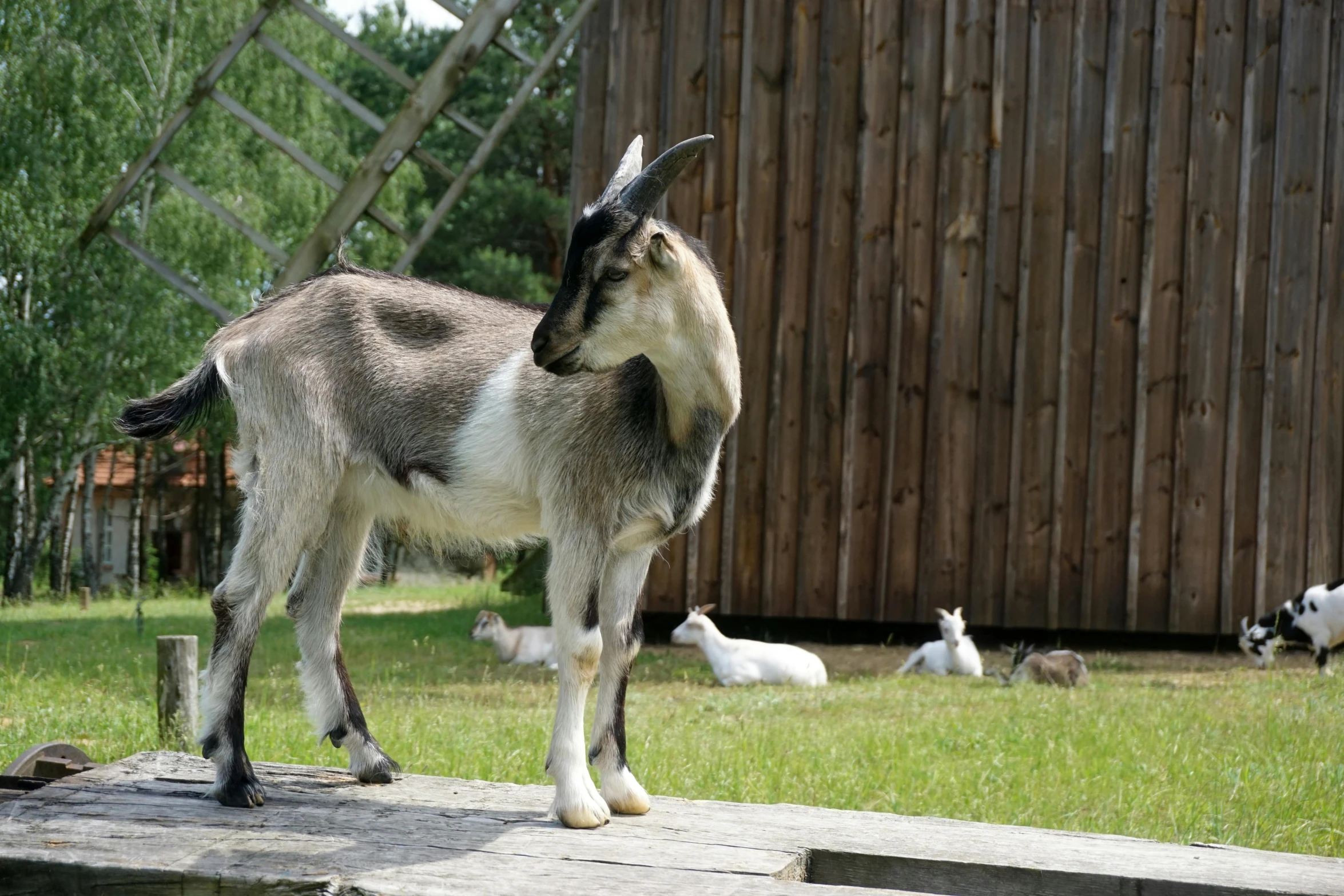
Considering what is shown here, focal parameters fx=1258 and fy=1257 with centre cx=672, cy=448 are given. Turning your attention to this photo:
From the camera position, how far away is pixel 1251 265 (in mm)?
9922

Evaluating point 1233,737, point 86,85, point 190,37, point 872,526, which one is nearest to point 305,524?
point 1233,737

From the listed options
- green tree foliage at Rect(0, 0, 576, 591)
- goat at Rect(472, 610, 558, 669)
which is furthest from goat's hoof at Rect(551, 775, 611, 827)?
green tree foliage at Rect(0, 0, 576, 591)

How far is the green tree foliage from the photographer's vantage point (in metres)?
16.6

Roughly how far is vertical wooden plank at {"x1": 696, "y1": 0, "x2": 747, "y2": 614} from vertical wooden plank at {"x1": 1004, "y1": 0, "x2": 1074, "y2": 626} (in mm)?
2237

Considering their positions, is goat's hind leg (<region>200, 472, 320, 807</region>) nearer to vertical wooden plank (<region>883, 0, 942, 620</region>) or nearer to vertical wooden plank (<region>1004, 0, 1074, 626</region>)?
vertical wooden plank (<region>883, 0, 942, 620</region>)

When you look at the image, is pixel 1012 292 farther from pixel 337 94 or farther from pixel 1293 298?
pixel 337 94

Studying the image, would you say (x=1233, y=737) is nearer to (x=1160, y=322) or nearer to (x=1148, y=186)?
(x=1160, y=322)

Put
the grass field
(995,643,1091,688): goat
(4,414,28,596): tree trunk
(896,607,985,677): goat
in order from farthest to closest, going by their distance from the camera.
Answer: (4,414,28,596): tree trunk → (896,607,985,677): goat → (995,643,1091,688): goat → the grass field

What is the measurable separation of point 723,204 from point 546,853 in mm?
7787

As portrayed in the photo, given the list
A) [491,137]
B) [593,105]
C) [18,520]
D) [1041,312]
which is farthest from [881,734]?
[18,520]

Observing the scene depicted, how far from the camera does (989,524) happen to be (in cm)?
1017

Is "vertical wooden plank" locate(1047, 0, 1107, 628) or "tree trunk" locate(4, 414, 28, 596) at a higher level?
"vertical wooden plank" locate(1047, 0, 1107, 628)

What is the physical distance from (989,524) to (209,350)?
726cm

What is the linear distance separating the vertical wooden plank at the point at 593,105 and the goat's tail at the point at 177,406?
6669 mm
